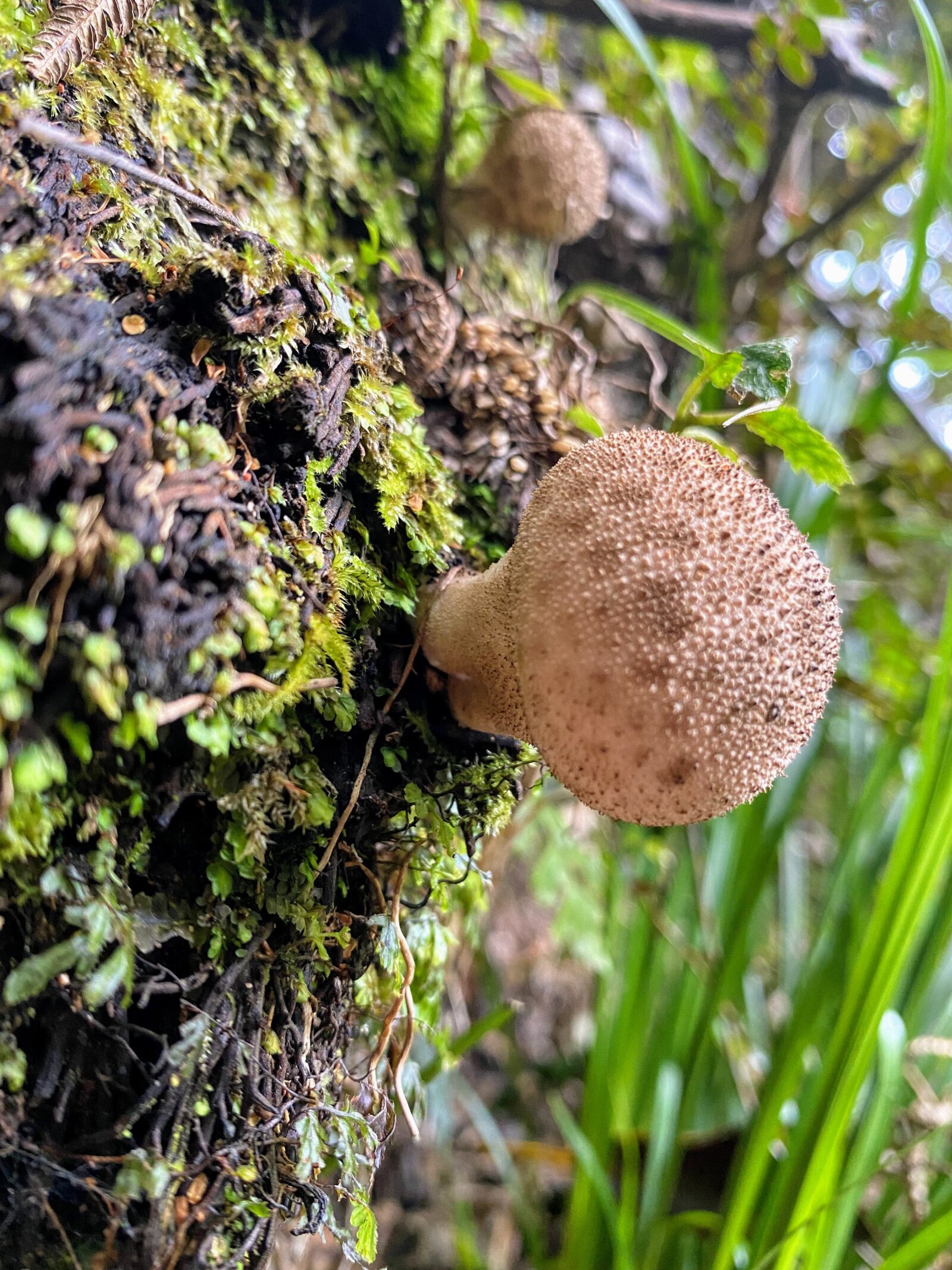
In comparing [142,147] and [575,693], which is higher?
[142,147]

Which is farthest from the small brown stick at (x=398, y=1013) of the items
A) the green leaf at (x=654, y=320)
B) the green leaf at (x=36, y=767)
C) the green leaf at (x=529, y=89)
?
the green leaf at (x=529, y=89)

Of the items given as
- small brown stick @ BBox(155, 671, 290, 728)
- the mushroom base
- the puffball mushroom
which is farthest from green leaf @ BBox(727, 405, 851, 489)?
small brown stick @ BBox(155, 671, 290, 728)

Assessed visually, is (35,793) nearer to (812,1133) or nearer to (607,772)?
(607,772)

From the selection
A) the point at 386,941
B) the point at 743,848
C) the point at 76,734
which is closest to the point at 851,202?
the point at 743,848

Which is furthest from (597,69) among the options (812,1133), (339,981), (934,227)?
(812,1133)

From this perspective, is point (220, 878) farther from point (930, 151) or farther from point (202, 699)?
point (930, 151)

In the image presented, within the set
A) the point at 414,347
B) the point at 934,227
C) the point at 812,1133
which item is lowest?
the point at 812,1133
